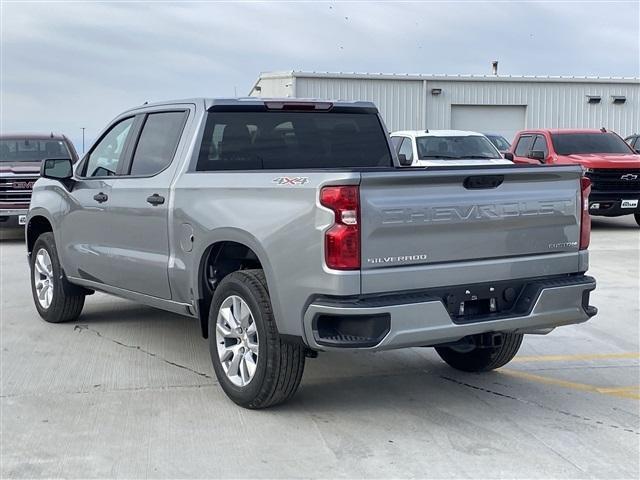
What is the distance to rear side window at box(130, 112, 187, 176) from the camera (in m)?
6.16

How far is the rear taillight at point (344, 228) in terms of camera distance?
4.45 m

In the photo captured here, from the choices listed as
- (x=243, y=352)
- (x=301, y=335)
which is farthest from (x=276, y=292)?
(x=243, y=352)

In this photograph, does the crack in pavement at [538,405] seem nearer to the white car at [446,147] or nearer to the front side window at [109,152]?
the front side window at [109,152]

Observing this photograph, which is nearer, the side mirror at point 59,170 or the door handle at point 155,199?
the door handle at point 155,199

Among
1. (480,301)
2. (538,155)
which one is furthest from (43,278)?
(538,155)

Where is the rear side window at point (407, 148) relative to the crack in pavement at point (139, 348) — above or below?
above

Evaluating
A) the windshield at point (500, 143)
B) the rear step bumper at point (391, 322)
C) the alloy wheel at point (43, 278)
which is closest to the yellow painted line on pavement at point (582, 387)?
the rear step bumper at point (391, 322)

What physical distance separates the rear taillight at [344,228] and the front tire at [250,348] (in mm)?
699

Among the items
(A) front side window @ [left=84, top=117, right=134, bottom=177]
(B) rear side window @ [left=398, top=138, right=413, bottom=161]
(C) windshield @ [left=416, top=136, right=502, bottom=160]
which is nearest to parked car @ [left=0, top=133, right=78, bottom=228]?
(B) rear side window @ [left=398, top=138, right=413, bottom=161]

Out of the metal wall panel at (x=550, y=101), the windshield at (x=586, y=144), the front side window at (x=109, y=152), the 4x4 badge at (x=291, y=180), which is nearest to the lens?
the 4x4 badge at (x=291, y=180)

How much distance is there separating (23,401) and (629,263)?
28.9ft

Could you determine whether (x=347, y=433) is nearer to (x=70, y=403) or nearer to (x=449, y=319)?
(x=449, y=319)

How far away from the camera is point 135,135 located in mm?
6695

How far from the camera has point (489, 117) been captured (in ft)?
110
